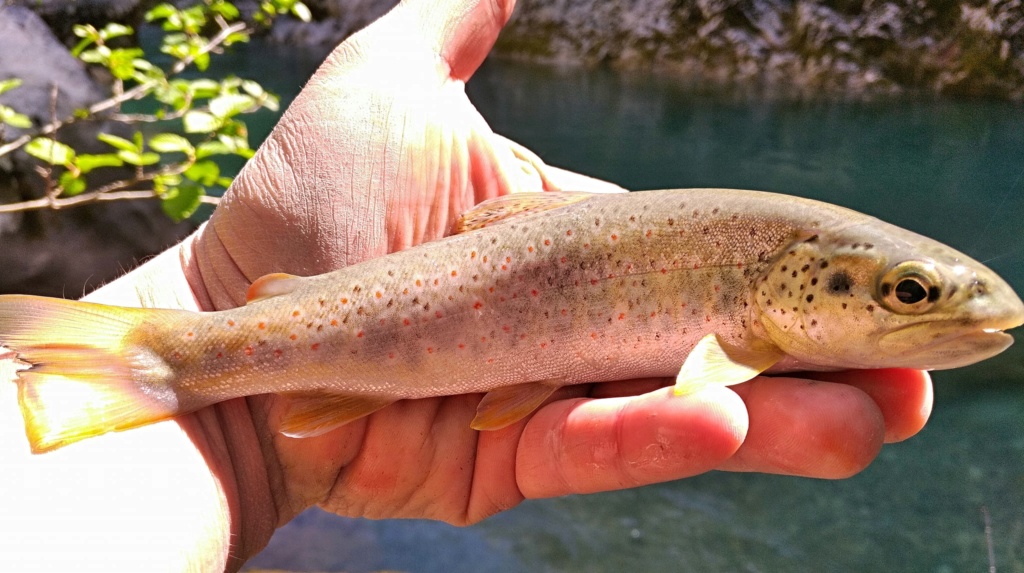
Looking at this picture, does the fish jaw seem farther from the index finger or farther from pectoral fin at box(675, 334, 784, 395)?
the index finger

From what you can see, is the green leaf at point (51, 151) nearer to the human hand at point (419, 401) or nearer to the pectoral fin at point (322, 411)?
the human hand at point (419, 401)

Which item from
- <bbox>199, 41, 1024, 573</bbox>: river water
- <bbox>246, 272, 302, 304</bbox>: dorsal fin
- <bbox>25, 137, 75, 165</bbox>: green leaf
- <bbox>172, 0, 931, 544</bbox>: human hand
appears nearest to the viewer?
<bbox>172, 0, 931, 544</bbox>: human hand

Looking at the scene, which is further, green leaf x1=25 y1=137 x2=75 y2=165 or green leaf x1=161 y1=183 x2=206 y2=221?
green leaf x1=25 y1=137 x2=75 y2=165

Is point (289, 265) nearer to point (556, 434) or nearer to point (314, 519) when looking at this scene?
point (556, 434)

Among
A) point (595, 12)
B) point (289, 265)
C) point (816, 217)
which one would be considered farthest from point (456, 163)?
point (595, 12)

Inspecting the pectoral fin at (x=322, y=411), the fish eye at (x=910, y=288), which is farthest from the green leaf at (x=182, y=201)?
the fish eye at (x=910, y=288)

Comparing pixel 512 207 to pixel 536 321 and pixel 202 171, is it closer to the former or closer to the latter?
pixel 536 321

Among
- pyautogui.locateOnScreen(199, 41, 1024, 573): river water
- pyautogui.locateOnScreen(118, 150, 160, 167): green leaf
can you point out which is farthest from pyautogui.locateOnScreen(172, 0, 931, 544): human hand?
pyautogui.locateOnScreen(199, 41, 1024, 573): river water
